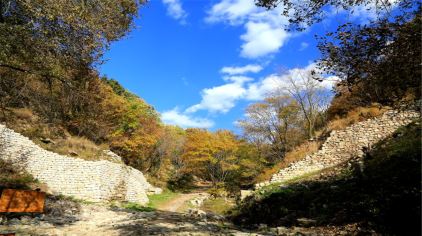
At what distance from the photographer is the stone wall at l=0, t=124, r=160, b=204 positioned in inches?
753

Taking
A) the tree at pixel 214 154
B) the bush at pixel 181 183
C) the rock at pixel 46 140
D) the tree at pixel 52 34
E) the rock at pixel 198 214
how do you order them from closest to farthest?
1. the tree at pixel 52 34
2. the rock at pixel 198 214
3. the rock at pixel 46 140
4. the tree at pixel 214 154
5. the bush at pixel 181 183

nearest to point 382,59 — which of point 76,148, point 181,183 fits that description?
point 76,148

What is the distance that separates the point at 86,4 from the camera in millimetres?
10969

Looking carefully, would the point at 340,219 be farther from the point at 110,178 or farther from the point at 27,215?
the point at 110,178

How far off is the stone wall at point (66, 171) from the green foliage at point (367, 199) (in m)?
9.98

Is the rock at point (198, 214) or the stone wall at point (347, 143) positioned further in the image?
the stone wall at point (347, 143)

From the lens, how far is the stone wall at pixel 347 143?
→ 21.3 meters

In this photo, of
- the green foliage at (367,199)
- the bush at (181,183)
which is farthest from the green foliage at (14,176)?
the bush at (181,183)

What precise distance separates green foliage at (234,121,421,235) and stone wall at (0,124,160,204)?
9982 millimetres

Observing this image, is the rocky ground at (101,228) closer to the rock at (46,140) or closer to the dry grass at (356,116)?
the rock at (46,140)

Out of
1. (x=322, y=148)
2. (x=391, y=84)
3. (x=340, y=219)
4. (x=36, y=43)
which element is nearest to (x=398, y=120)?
(x=322, y=148)

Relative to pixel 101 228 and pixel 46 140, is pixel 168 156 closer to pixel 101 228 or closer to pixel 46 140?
pixel 46 140

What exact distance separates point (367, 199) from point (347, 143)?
44.6ft

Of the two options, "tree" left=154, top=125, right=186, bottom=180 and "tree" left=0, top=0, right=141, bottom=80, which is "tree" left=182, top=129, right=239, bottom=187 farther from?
"tree" left=0, top=0, right=141, bottom=80
